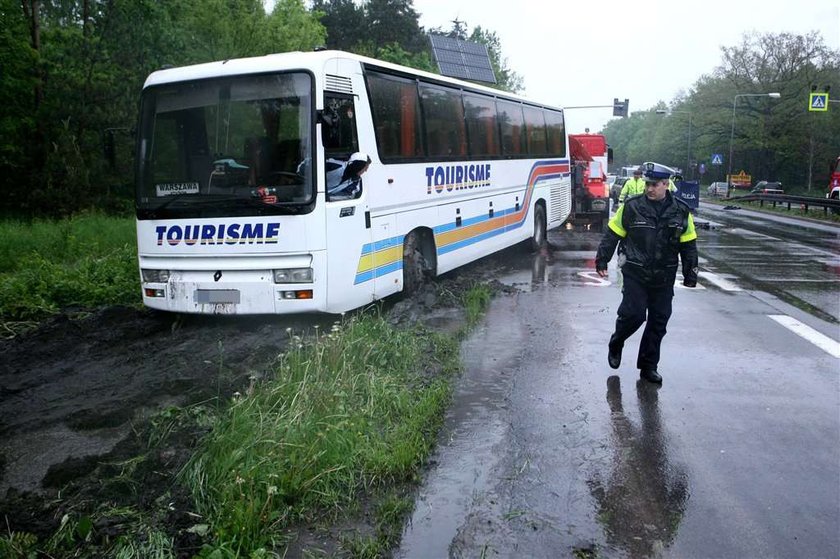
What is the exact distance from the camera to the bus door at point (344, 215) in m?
7.65

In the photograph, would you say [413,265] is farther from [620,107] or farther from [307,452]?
[620,107]

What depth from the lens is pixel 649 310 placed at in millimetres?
6734

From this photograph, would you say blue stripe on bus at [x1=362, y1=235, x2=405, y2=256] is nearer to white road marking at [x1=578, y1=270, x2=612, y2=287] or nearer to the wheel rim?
white road marking at [x1=578, y1=270, x2=612, y2=287]

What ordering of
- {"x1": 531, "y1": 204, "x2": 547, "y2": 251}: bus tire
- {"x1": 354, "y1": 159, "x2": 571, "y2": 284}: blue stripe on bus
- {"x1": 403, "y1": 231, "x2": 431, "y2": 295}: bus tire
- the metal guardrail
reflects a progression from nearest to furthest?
{"x1": 354, "y1": 159, "x2": 571, "y2": 284}: blue stripe on bus → {"x1": 403, "y1": 231, "x2": 431, "y2": 295}: bus tire → {"x1": 531, "y1": 204, "x2": 547, "y2": 251}: bus tire → the metal guardrail

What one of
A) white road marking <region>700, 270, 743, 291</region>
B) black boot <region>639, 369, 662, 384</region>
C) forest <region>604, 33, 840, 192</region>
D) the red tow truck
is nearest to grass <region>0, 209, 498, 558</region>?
black boot <region>639, 369, 662, 384</region>

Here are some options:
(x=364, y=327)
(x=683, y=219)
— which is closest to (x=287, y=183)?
(x=364, y=327)

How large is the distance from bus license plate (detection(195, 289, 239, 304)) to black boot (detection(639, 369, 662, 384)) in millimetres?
3909

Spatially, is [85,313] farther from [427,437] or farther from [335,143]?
[427,437]

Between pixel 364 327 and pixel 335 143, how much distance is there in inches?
74.3

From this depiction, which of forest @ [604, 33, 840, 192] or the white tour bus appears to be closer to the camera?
the white tour bus

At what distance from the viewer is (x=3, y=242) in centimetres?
1411

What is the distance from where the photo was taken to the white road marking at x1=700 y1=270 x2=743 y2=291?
38.2ft

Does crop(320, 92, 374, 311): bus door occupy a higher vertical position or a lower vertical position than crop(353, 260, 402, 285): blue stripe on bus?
higher

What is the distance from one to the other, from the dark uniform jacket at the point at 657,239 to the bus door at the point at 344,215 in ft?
9.28
